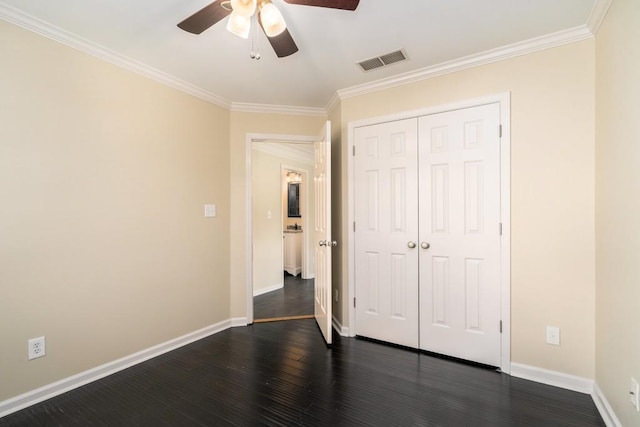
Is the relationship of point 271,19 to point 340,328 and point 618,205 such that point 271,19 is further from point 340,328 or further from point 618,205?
point 340,328

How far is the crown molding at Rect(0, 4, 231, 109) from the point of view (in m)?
1.78

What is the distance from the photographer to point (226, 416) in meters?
1.75

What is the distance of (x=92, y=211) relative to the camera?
2.15 m

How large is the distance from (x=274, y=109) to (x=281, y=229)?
2300mm

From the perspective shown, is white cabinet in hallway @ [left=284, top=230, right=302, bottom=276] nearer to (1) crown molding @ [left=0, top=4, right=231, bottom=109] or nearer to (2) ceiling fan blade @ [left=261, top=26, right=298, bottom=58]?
(1) crown molding @ [left=0, top=4, right=231, bottom=109]

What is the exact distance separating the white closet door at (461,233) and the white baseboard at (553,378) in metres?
0.15

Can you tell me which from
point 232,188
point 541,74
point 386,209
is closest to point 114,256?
point 232,188

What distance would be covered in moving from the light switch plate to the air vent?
198cm

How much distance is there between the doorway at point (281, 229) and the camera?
402cm

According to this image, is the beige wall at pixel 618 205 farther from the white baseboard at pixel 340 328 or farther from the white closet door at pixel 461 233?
the white baseboard at pixel 340 328

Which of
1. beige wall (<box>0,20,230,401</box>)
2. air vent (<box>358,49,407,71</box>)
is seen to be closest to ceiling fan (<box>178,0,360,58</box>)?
air vent (<box>358,49,407,71</box>)

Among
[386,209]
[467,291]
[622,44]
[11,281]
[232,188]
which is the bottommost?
[467,291]

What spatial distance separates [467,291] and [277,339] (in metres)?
1.78

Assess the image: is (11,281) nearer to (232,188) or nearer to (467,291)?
(232,188)
